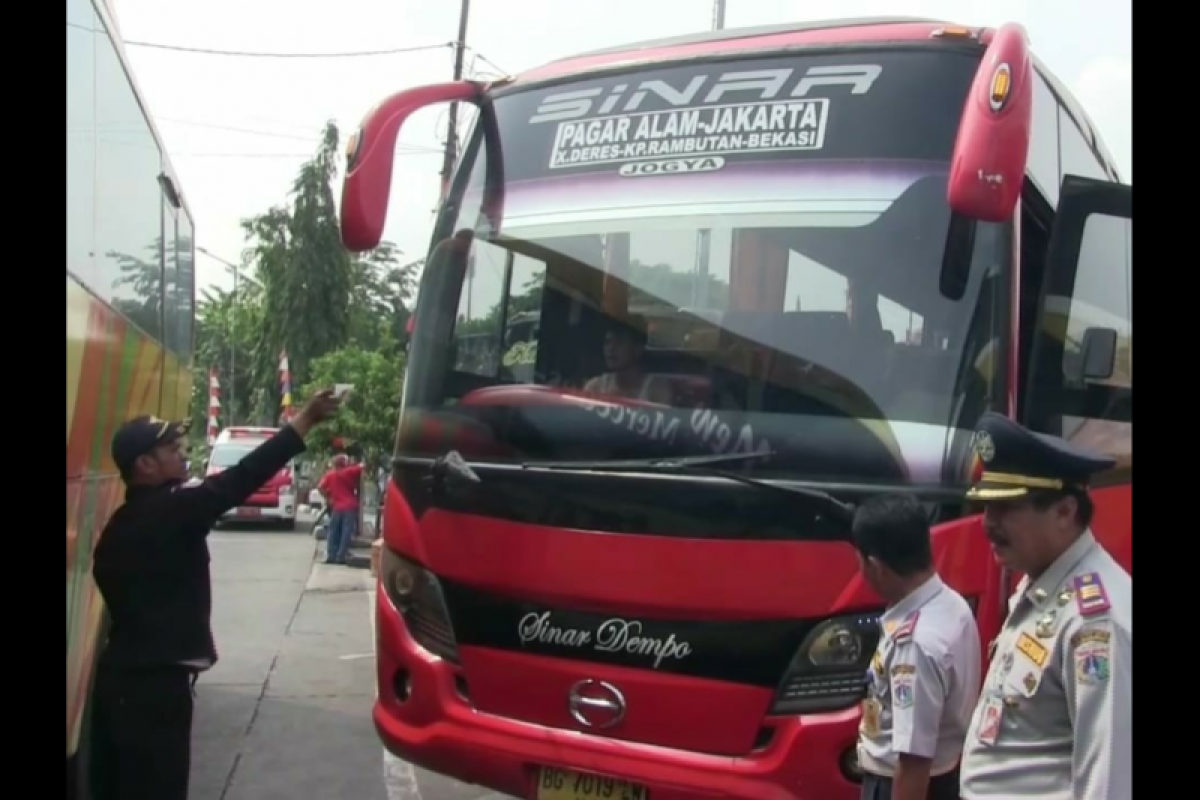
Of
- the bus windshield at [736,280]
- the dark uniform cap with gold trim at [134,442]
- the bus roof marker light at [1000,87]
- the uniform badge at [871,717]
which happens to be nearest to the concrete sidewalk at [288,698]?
the bus windshield at [736,280]

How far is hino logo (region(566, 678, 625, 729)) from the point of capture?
4.09 metres

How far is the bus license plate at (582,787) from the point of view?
4047 mm

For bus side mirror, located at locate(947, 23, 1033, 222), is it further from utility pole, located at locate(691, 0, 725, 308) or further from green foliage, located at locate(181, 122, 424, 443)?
green foliage, located at locate(181, 122, 424, 443)

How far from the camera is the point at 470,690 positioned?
14.5 ft

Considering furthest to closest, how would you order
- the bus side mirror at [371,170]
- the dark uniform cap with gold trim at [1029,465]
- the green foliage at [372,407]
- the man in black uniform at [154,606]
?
the green foliage at [372,407] → the bus side mirror at [371,170] → the man in black uniform at [154,606] → the dark uniform cap with gold trim at [1029,465]

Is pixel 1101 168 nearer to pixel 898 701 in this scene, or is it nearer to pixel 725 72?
pixel 725 72

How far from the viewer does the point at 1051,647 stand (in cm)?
262

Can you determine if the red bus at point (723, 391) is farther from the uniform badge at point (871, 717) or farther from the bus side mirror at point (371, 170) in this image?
the uniform badge at point (871, 717)

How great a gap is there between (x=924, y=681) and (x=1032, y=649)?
51cm

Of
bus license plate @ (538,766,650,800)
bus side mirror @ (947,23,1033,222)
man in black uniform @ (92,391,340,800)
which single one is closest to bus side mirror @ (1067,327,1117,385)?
bus side mirror @ (947,23,1033,222)

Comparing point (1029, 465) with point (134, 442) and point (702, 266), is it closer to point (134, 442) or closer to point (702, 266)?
point (702, 266)

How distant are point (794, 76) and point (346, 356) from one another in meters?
16.4

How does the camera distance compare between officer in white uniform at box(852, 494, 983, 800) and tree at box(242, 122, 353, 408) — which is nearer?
officer in white uniform at box(852, 494, 983, 800)

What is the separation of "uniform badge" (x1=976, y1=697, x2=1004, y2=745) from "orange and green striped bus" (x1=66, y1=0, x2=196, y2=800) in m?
2.60
